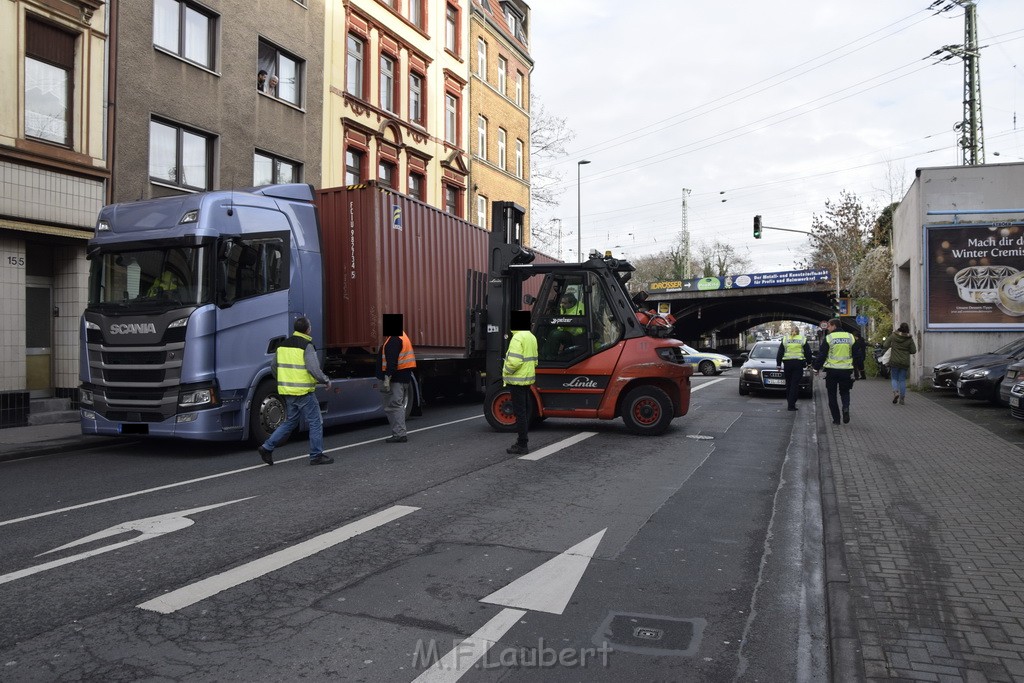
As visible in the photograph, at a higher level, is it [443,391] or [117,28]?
[117,28]

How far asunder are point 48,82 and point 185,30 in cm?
383

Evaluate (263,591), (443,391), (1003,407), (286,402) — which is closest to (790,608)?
(263,591)

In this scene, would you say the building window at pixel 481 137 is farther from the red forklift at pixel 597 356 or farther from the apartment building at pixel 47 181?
the red forklift at pixel 597 356

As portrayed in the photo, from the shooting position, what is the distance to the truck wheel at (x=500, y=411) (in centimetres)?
1169

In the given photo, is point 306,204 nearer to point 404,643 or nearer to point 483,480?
point 483,480

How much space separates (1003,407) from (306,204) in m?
13.8

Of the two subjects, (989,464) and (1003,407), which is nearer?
(989,464)

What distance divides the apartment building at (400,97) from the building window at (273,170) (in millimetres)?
1291

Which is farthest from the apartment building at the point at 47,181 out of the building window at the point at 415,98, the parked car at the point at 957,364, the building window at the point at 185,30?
the parked car at the point at 957,364

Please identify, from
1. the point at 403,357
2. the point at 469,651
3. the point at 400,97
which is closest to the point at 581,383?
the point at 403,357

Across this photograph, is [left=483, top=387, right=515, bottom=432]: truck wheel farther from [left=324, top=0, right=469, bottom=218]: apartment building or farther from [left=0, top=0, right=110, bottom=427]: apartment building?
[left=324, top=0, right=469, bottom=218]: apartment building

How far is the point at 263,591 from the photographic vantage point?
4.62 metres

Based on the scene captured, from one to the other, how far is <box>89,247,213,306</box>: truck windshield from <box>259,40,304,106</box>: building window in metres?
10.9

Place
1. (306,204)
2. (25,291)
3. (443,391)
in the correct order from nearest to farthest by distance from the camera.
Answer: (306,204), (25,291), (443,391)
